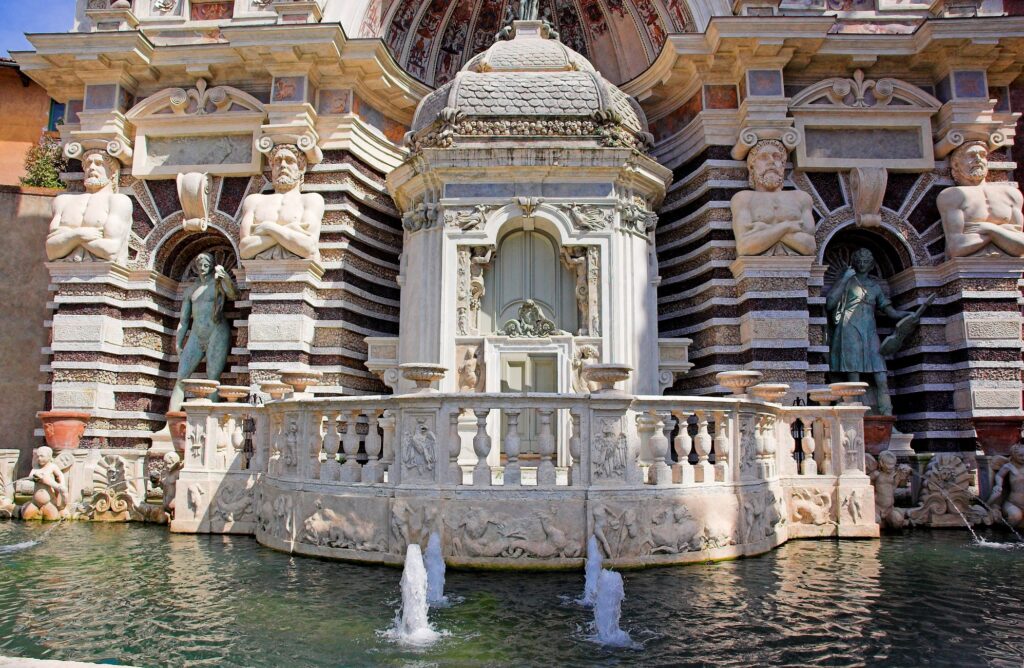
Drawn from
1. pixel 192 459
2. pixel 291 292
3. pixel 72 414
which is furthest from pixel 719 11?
pixel 72 414

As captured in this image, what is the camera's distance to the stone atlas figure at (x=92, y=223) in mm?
14797

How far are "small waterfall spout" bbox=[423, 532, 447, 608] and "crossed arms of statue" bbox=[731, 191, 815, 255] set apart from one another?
9033mm

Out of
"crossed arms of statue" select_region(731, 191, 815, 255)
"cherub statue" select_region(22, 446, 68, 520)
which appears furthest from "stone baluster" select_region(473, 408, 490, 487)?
"cherub statue" select_region(22, 446, 68, 520)

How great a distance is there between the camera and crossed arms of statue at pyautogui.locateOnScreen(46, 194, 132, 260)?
14781mm

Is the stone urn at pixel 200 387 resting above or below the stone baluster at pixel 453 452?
above

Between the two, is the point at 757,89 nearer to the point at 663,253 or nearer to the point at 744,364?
the point at 663,253

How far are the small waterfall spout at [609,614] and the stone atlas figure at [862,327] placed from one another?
9.92 meters

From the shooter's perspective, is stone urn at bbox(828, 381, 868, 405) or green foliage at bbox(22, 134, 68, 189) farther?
green foliage at bbox(22, 134, 68, 189)

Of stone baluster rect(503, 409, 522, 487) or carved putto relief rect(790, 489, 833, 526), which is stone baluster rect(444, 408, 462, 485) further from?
carved putto relief rect(790, 489, 833, 526)

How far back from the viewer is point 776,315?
13953 millimetres

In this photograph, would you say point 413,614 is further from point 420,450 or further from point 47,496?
point 47,496

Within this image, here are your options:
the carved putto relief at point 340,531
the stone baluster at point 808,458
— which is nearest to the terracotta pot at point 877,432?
the stone baluster at point 808,458

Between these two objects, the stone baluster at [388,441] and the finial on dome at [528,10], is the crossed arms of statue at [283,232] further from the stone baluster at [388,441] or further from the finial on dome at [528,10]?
the stone baluster at [388,441]

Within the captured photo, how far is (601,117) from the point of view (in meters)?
13.4
